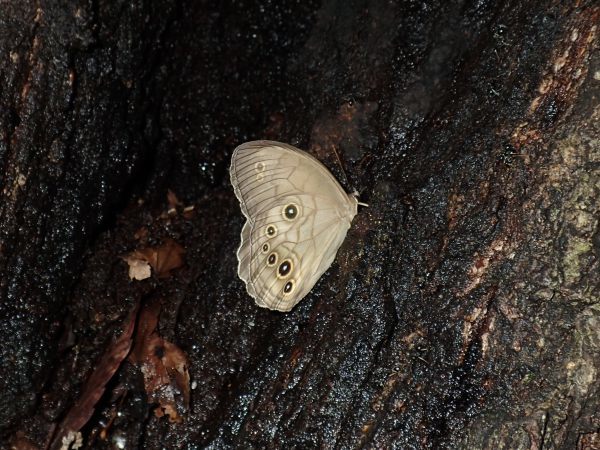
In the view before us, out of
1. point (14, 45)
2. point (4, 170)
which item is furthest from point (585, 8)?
point (4, 170)

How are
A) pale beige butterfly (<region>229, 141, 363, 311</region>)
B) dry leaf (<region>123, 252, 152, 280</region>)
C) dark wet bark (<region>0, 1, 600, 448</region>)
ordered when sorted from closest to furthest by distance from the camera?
dark wet bark (<region>0, 1, 600, 448</region>) → pale beige butterfly (<region>229, 141, 363, 311</region>) → dry leaf (<region>123, 252, 152, 280</region>)

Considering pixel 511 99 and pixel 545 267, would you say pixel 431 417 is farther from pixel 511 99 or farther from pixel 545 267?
pixel 511 99

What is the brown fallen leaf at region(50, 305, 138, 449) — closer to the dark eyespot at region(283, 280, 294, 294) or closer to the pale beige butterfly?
the pale beige butterfly

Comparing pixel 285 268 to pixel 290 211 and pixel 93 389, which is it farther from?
pixel 93 389

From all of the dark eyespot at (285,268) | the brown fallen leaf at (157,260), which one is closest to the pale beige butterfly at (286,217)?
the dark eyespot at (285,268)

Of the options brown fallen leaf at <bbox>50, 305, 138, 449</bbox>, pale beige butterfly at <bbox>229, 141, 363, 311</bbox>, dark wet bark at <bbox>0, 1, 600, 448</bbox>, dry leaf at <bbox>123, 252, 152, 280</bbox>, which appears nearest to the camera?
dark wet bark at <bbox>0, 1, 600, 448</bbox>

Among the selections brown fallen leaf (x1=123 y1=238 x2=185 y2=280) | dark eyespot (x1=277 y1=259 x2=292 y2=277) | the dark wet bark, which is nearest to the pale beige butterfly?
Answer: dark eyespot (x1=277 y1=259 x2=292 y2=277)

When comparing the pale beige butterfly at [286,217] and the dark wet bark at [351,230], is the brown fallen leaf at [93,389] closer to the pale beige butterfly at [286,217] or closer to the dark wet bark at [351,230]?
the dark wet bark at [351,230]
